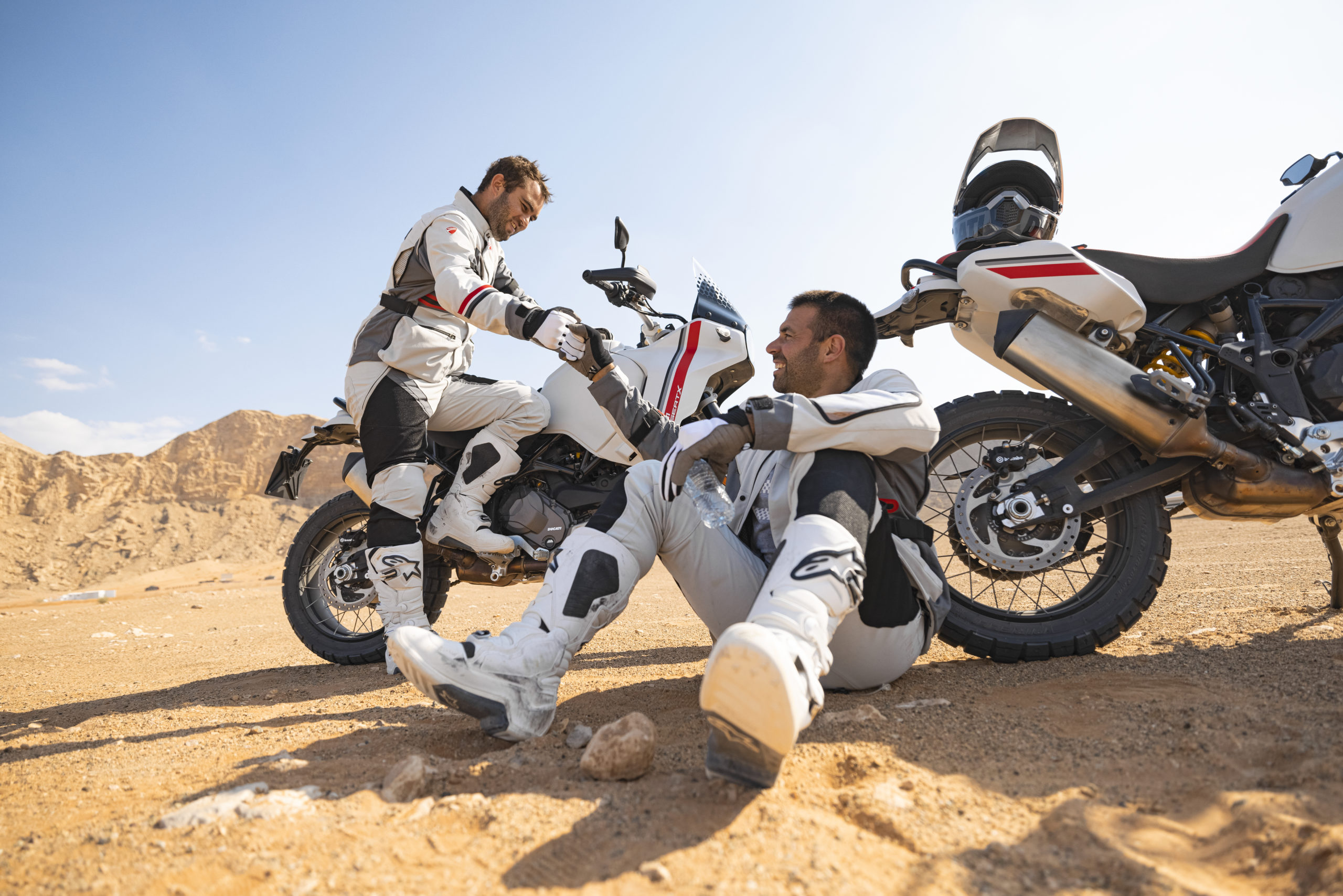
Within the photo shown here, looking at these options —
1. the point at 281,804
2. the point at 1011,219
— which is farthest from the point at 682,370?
the point at 281,804

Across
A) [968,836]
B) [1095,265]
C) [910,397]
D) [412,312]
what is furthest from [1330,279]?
[412,312]

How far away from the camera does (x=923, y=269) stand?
2.59m

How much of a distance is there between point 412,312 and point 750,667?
2350 mm

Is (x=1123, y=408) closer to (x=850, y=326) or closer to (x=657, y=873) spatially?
(x=850, y=326)

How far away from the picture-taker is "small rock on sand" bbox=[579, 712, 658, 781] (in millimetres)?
1342

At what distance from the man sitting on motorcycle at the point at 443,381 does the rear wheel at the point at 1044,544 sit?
1530 mm

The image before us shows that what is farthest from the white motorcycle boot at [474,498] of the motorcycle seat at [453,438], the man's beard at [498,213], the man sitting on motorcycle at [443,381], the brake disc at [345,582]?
the man's beard at [498,213]

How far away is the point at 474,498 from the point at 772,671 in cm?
229

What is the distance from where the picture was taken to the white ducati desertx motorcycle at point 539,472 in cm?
321

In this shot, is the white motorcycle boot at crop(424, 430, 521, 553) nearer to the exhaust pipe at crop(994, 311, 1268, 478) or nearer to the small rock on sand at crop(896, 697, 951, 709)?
the small rock on sand at crop(896, 697, 951, 709)

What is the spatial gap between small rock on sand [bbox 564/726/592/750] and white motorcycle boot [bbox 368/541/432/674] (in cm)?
124

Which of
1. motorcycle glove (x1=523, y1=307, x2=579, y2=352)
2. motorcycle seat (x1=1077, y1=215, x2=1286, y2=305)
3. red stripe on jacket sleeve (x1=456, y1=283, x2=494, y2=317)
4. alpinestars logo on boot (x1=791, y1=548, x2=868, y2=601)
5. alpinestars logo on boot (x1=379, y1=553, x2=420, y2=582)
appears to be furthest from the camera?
alpinestars logo on boot (x1=379, y1=553, x2=420, y2=582)

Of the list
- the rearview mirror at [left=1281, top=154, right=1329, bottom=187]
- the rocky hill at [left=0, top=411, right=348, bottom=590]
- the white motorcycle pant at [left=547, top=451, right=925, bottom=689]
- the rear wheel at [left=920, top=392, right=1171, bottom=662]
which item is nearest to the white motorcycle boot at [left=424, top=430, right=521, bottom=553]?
the white motorcycle pant at [left=547, top=451, right=925, bottom=689]

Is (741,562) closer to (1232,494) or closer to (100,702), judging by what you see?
(1232,494)
